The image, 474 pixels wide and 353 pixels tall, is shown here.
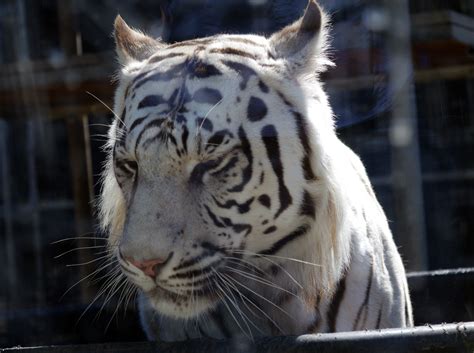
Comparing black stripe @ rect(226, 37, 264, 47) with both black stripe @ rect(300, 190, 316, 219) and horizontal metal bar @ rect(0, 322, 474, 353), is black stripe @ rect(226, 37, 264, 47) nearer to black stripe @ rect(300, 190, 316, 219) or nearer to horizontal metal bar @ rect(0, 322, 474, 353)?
black stripe @ rect(300, 190, 316, 219)

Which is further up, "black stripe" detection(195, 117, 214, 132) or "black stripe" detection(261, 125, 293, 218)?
A: "black stripe" detection(195, 117, 214, 132)

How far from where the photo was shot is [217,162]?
4.25ft

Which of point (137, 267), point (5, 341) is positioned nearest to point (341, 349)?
point (137, 267)

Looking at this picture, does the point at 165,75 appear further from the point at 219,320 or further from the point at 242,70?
the point at 219,320

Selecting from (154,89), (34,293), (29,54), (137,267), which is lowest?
(34,293)

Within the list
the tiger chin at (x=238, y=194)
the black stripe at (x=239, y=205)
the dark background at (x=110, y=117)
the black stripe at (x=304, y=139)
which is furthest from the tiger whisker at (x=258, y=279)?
the dark background at (x=110, y=117)

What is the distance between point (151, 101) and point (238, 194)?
0.81ft

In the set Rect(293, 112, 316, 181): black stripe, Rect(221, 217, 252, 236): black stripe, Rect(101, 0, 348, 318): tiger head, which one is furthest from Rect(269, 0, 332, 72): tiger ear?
Rect(221, 217, 252, 236): black stripe

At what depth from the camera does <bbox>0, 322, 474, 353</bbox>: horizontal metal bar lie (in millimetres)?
957

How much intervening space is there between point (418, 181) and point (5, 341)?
1837 mm

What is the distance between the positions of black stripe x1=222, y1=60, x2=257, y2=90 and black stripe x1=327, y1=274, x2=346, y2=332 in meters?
0.44

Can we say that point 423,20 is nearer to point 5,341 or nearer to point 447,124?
point 447,124

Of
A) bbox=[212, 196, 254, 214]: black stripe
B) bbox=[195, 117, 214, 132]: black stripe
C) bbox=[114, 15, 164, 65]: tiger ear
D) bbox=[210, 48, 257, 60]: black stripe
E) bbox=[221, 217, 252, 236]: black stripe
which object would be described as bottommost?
bbox=[221, 217, 252, 236]: black stripe

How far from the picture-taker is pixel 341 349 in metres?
0.96
